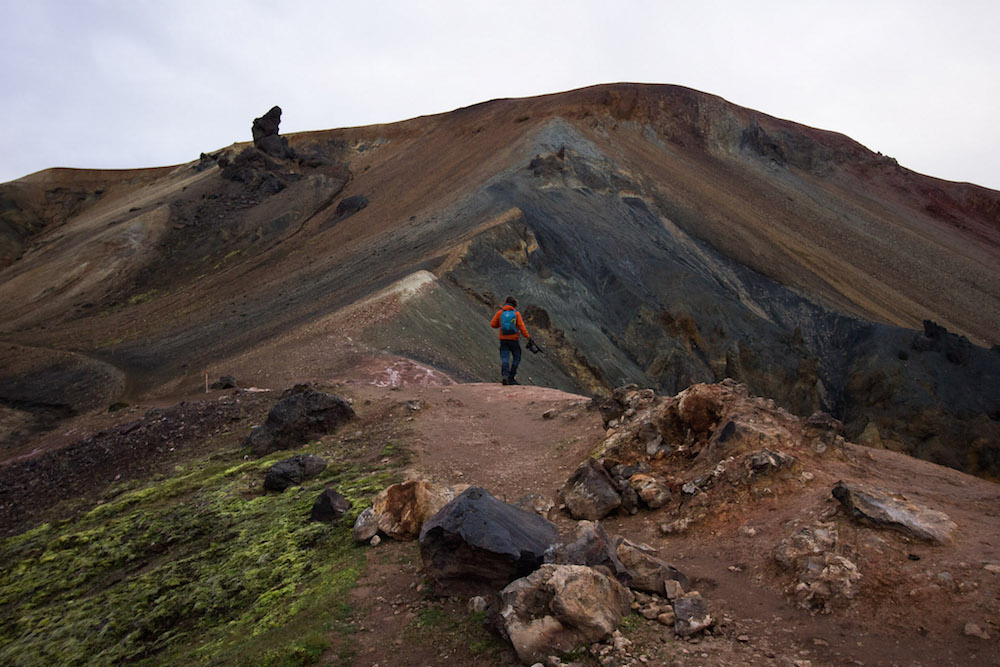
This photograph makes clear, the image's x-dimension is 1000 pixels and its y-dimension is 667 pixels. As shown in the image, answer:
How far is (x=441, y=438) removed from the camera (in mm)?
9719

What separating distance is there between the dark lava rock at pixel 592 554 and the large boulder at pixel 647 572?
0.08m

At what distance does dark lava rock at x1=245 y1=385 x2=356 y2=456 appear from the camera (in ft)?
32.9

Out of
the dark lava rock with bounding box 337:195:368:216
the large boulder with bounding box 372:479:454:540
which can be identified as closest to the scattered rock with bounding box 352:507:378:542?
the large boulder with bounding box 372:479:454:540

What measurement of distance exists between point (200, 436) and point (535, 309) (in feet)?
41.3

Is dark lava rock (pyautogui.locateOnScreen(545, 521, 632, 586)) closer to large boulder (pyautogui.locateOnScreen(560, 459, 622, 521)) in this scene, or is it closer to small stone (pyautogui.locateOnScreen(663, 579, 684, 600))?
small stone (pyautogui.locateOnScreen(663, 579, 684, 600))

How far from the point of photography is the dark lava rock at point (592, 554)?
493 centimetres

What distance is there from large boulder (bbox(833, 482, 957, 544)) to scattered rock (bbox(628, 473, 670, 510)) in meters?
1.72

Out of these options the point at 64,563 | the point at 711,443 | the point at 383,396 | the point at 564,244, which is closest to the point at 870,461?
the point at 711,443

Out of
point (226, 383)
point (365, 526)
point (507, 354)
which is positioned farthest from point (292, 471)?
point (226, 383)

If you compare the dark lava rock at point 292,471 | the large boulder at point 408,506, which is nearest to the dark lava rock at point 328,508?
the large boulder at point 408,506

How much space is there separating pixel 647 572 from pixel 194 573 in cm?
477

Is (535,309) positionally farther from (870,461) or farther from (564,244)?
(870,461)

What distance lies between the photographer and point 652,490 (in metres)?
6.75

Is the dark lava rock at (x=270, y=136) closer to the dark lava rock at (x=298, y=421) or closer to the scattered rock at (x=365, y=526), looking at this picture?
the dark lava rock at (x=298, y=421)
